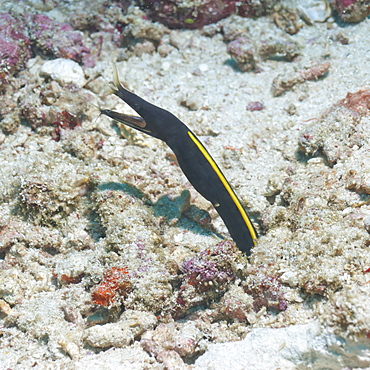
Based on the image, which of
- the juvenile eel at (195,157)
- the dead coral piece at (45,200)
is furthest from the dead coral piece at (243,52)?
the dead coral piece at (45,200)

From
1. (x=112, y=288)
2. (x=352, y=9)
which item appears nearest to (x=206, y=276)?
(x=112, y=288)

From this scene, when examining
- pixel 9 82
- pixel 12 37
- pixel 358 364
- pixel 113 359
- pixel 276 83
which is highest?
pixel 276 83

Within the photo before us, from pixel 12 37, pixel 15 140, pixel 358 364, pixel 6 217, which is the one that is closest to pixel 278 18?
pixel 12 37

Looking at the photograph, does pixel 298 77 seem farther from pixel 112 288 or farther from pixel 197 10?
pixel 112 288

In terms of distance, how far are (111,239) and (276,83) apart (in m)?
3.43

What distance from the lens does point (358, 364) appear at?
216cm

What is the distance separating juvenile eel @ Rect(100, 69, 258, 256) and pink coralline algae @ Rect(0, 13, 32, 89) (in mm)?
2662

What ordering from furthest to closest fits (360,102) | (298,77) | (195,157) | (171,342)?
(298,77)
(360,102)
(195,157)
(171,342)

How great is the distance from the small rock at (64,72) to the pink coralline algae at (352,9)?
14.3ft

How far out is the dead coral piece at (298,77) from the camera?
523 centimetres

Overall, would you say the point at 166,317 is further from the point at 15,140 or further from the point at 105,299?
the point at 15,140

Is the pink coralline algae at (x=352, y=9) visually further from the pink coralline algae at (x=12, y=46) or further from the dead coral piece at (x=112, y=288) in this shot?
the dead coral piece at (x=112, y=288)

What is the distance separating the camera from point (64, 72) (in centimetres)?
526

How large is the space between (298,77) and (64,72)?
11.1 feet
